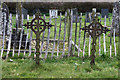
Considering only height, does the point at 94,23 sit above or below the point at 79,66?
above

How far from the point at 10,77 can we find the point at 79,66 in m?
2.47

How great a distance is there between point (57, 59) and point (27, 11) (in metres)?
7.44

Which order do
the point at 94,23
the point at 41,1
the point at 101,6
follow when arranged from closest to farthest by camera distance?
the point at 94,23 < the point at 41,1 < the point at 101,6

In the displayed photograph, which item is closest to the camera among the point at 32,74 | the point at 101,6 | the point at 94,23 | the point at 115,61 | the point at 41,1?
the point at 32,74

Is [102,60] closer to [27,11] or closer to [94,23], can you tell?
[94,23]

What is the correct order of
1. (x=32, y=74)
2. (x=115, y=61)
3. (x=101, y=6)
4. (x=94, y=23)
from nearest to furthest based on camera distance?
(x=32, y=74) < (x=94, y=23) < (x=115, y=61) < (x=101, y=6)

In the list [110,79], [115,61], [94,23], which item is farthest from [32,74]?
[115,61]

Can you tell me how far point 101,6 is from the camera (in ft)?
43.0

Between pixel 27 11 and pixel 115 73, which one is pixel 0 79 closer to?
pixel 115 73

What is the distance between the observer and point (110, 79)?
17.3ft

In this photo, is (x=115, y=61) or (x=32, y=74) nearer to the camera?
(x=32, y=74)

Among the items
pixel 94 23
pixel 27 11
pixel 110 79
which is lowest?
pixel 110 79

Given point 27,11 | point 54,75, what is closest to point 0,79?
point 54,75

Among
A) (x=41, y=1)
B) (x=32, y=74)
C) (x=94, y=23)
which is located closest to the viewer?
(x=32, y=74)
